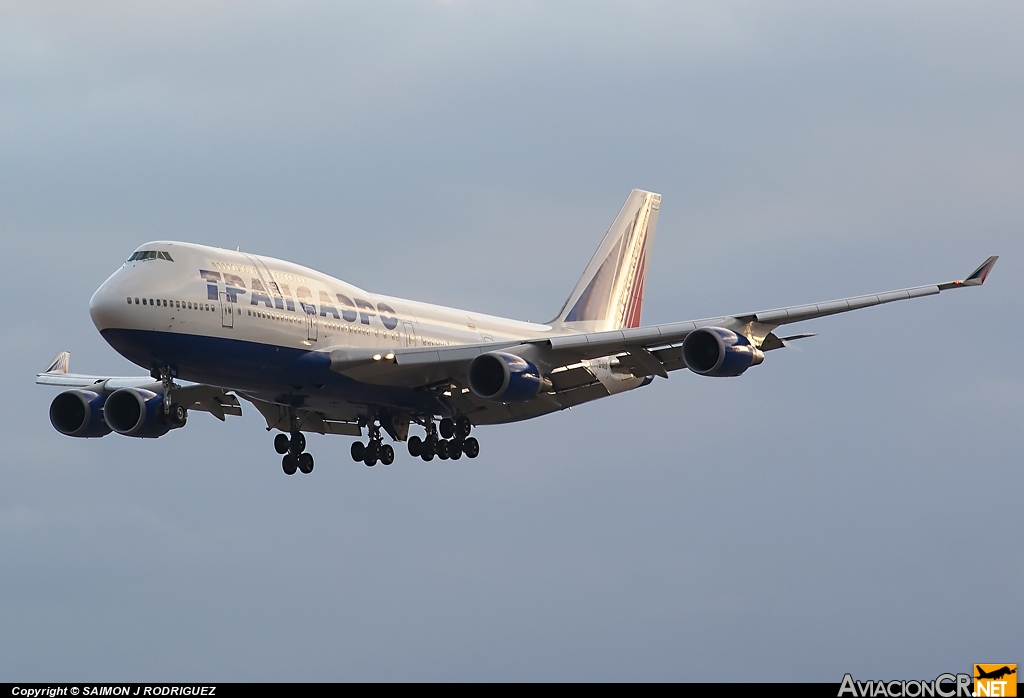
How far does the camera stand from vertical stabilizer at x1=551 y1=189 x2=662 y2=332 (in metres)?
59.3

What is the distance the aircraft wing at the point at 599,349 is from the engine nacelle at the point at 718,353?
56cm

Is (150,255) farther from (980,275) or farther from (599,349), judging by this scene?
(980,275)

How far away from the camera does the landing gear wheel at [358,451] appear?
51875 millimetres

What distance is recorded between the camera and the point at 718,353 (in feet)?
138

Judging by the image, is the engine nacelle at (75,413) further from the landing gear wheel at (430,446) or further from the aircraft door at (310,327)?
the landing gear wheel at (430,446)

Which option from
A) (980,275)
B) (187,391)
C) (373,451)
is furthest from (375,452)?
(980,275)

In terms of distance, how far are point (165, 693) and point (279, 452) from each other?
1431 centimetres

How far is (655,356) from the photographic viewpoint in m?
45.5

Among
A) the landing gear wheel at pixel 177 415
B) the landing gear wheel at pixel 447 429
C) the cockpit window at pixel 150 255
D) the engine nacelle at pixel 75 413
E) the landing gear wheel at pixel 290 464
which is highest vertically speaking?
the engine nacelle at pixel 75 413

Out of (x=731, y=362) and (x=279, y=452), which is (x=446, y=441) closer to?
(x=279, y=452)

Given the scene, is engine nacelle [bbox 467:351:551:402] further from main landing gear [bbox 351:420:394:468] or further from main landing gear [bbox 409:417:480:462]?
main landing gear [bbox 351:420:394:468]

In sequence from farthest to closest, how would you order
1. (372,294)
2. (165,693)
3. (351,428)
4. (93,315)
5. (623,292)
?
(623,292)
(351,428)
(372,294)
(93,315)
(165,693)

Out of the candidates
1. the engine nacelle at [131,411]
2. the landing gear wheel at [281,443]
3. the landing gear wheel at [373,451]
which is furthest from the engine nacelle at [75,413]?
the landing gear wheel at [373,451]

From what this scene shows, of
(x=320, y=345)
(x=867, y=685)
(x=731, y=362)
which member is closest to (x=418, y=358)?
(x=320, y=345)
